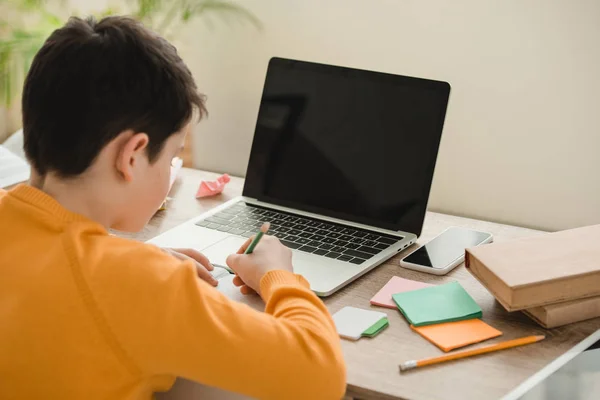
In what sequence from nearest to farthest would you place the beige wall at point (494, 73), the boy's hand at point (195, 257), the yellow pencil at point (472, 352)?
the yellow pencil at point (472, 352) → the boy's hand at point (195, 257) → the beige wall at point (494, 73)

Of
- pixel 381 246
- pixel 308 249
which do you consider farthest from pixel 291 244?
pixel 381 246

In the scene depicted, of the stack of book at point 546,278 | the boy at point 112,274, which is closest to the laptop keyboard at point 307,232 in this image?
the stack of book at point 546,278

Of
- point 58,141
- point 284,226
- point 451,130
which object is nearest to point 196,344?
point 58,141

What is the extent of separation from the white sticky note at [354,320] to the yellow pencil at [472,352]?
0.33 feet

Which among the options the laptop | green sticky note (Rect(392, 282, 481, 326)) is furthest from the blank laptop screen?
green sticky note (Rect(392, 282, 481, 326))

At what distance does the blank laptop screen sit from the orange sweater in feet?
1.81

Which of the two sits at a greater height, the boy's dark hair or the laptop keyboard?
the boy's dark hair

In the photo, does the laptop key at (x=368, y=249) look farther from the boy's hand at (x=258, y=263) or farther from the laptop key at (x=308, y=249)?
the boy's hand at (x=258, y=263)

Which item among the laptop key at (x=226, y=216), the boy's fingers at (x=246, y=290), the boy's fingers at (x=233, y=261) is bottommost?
the laptop key at (x=226, y=216)

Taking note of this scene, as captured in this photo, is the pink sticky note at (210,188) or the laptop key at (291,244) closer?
the laptop key at (291,244)

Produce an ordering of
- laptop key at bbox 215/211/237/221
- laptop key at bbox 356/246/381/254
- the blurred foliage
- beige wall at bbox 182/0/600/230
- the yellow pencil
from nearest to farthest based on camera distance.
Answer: the yellow pencil → laptop key at bbox 356/246/381/254 → laptop key at bbox 215/211/237/221 → beige wall at bbox 182/0/600/230 → the blurred foliage

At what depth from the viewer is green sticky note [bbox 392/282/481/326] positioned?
112cm

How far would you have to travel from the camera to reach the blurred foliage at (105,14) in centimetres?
193

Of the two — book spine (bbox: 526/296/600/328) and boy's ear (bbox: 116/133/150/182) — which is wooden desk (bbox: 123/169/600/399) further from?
boy's ear (bbox: 116/133/150/182)
